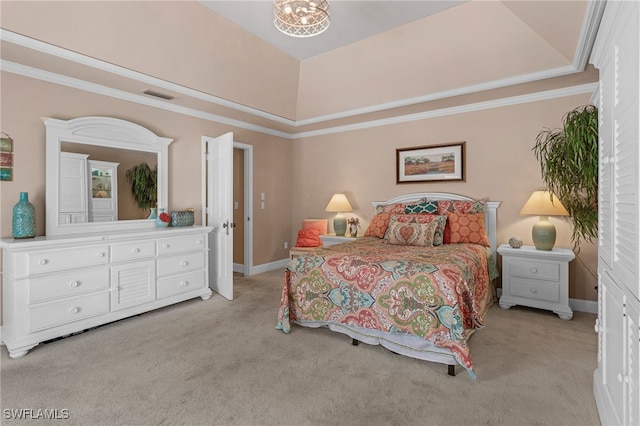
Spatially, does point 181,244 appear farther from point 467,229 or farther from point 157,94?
point 467,229

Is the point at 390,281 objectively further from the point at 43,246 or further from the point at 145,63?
the point at 145,63

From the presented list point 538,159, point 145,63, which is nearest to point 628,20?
point 538,159

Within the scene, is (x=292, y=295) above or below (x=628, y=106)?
below

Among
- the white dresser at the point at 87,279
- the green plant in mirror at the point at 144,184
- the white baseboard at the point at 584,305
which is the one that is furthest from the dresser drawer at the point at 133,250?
the white baseboard at the point at 584,305

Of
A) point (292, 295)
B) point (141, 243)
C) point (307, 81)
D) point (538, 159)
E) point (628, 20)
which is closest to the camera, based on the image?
point (628, 20)

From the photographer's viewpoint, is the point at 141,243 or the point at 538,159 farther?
the point at 538,159

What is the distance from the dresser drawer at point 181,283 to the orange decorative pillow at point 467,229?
3.00m

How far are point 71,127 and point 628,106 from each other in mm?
4112

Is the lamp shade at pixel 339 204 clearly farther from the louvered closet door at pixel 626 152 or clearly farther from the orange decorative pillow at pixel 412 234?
the louvered closet door at pixel 626 152

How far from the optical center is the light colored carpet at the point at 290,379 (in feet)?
5.86

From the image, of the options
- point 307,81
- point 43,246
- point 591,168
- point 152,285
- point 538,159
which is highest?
point 307,81

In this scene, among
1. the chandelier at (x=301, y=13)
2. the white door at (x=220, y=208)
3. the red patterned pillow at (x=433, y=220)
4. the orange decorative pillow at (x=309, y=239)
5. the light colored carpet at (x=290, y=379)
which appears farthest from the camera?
the orange decorative pillow at (x=309, y=239)

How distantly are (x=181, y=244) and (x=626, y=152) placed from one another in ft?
12.1

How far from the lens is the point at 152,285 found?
3322 millimetres
